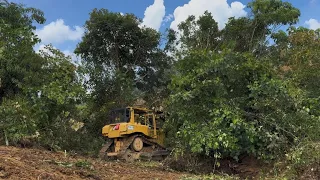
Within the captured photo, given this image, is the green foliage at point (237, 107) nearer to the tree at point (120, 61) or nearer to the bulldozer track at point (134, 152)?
the bulldozer track at point (134, 152)

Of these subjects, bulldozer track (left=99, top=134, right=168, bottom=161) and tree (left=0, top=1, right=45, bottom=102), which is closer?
tree (left=0, top=1, right=45, bottom=102)

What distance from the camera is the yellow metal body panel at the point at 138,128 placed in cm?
1301

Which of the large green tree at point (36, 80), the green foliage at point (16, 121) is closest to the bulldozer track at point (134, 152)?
the large green tree at point (36, 80)

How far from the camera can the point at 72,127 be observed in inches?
545

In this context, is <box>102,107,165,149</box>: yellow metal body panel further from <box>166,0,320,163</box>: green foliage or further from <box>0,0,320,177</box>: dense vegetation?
<box>166,0,320,163</box>: green foliage

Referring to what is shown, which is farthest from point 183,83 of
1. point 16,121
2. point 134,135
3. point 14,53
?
point 14,53

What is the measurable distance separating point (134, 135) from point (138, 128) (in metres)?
0.32

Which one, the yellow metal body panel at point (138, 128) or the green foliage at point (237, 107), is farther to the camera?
the yellow metal body panel at point (138, 128)

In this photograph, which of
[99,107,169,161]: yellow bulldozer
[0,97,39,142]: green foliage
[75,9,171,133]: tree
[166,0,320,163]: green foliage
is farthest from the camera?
[75,9,171,133]: tree

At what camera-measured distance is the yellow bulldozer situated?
12.9 meters

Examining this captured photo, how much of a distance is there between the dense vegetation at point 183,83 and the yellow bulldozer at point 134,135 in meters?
1.24

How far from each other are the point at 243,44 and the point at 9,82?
11.7 meters

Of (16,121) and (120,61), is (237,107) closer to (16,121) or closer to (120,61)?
(16,121)

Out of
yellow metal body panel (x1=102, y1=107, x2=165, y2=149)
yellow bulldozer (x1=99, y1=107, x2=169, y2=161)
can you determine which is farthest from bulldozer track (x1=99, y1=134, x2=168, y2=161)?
yellow metal body panel (x1=102, y1=107, x2=165, y2=149)
